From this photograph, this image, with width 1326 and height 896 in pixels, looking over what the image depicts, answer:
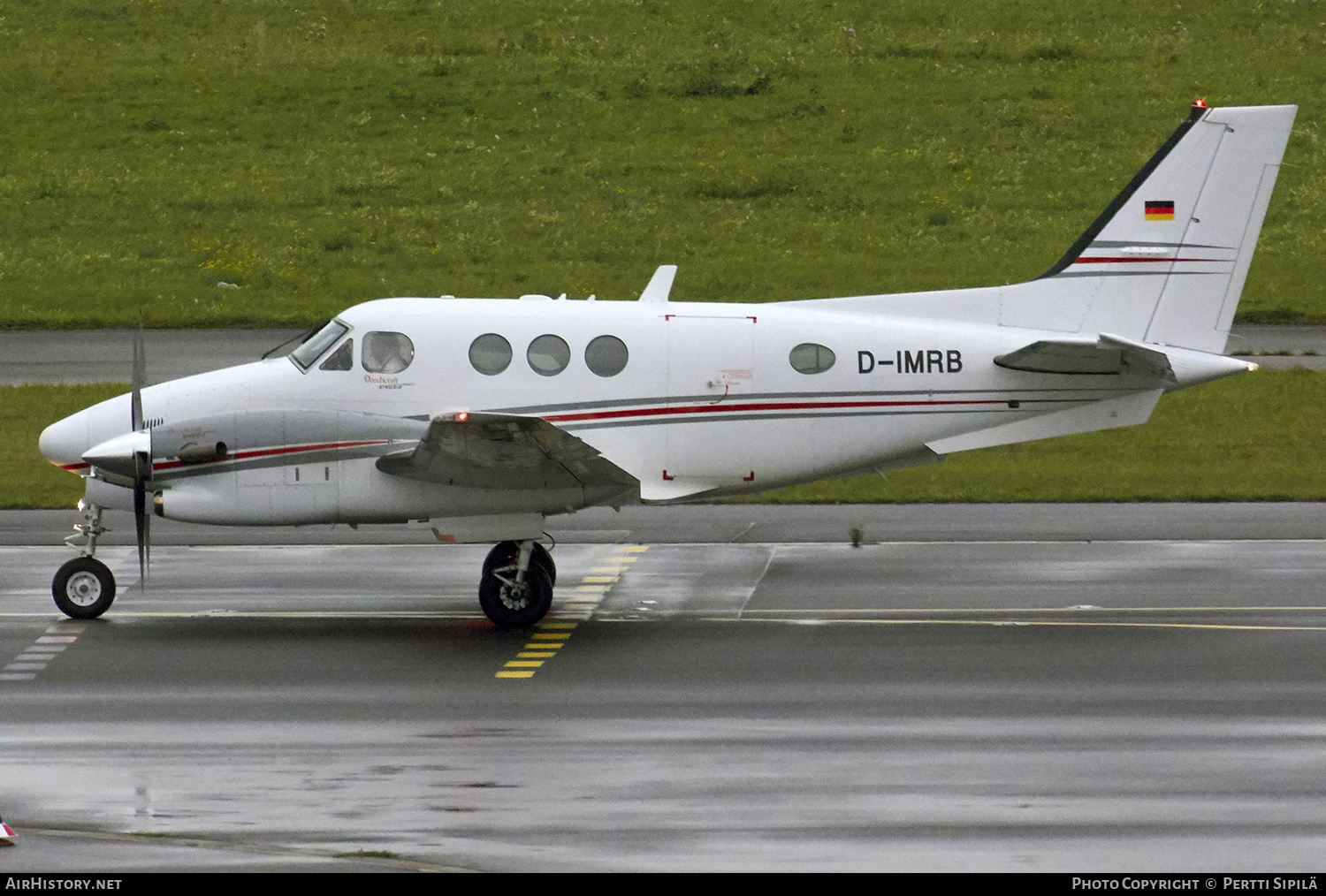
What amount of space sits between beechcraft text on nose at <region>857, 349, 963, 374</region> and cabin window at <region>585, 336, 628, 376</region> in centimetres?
221

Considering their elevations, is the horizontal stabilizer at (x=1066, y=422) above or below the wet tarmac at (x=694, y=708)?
above

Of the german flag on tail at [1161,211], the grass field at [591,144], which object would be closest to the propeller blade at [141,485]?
the german flag on tail at [1161,211]

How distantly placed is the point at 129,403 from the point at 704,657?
18.9 feet

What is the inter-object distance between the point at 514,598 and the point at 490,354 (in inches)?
87.8

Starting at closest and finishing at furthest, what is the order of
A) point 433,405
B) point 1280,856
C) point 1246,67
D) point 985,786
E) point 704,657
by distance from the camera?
point 1280,856, point 985,786, point 704,657, point 433,405, point 1246,67

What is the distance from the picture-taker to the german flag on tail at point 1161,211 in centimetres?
1614

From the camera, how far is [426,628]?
613 inches

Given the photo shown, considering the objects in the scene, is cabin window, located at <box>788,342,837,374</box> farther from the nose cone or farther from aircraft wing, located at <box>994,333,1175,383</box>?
the nose cone

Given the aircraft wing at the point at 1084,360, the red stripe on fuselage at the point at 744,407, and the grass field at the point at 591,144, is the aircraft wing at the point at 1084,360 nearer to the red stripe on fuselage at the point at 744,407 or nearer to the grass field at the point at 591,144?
the red stripe on fuselage at the point at 744,407

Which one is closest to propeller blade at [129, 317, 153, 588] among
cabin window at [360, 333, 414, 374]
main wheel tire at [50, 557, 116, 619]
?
main wheel tire at [50, 557, 116, 619]

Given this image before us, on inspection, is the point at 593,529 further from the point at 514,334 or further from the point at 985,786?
the point at 985,786

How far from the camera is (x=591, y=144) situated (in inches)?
1708

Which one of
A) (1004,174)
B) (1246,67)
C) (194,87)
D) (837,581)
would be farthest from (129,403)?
(1246,67)

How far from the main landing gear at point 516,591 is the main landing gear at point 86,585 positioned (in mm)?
3521
